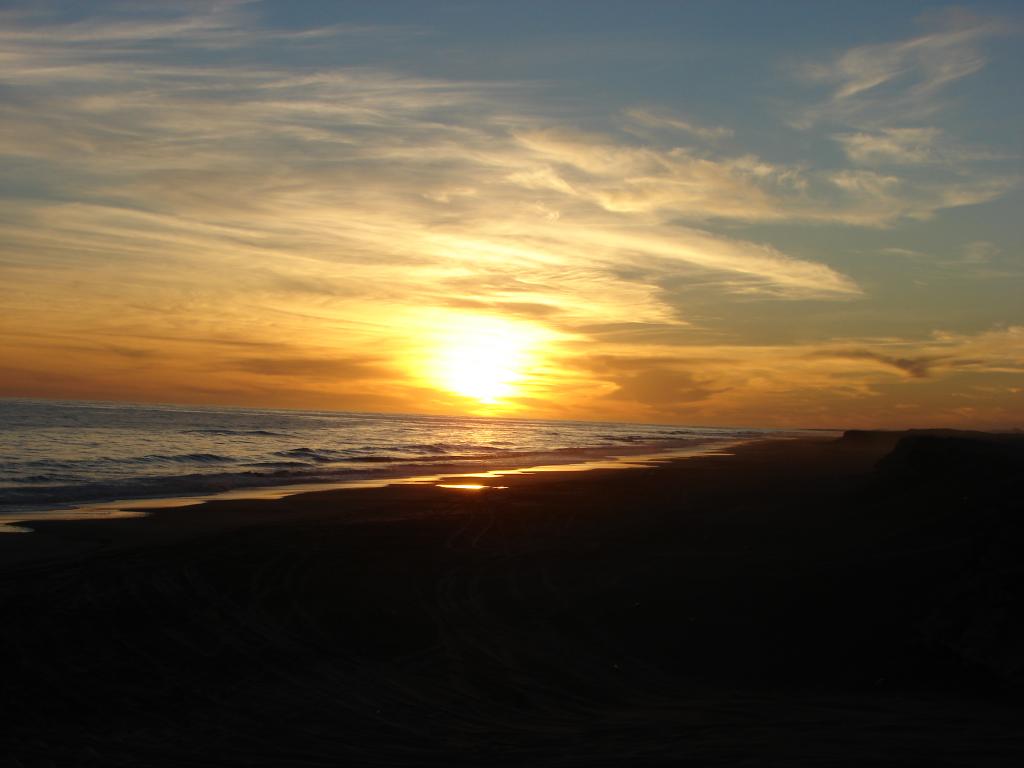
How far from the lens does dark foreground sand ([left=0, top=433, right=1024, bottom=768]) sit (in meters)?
6.61

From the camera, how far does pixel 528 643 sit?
9.64 metres

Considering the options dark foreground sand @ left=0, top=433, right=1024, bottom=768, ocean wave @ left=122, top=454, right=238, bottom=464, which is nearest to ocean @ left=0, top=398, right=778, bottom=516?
ocean wave @ left=122, top=454, right=238, bottom=464

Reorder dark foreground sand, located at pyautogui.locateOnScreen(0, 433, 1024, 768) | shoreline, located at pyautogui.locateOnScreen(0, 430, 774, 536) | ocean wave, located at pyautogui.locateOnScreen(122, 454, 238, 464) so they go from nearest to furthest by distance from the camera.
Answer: dark foreground sand, located at pyautogui.locateOnScreen(0, 433, 1024, 768)
shoreline, located at pyautogui.locateOnScreen(0, 430, 774, 536)
ocean wave, located at pyautogui.locateOnScreen(122, 454, 238, 464)

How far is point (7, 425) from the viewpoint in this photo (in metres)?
62.2

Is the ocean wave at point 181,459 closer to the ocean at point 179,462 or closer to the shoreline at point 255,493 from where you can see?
the ocean at point 179,462

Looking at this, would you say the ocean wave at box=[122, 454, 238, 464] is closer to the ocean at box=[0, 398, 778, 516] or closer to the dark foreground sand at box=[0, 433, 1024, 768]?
the ocean at box=[0, 398, 778, 516]

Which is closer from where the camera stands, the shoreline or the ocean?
the shoreline

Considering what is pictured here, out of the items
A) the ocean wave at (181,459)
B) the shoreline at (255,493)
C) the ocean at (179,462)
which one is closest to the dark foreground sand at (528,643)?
the shoreline at (255,493)

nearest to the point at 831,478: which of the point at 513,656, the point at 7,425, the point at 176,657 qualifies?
the point at 513,656

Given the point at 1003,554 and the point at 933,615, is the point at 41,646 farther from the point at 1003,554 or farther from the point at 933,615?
the point at 1003,554

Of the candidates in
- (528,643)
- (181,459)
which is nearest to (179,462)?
(181,459)

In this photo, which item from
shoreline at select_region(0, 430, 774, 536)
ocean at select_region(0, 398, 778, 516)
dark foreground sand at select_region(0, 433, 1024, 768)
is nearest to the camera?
dark foreground sand at select_region(0, 433, 1024, 768)

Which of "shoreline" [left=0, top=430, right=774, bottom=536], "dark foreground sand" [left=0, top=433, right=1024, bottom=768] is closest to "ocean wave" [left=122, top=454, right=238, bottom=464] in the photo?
"shoreline" [left=0, top=430, right=774, bottom=536]

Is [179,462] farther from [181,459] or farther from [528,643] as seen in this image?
[528,643]
